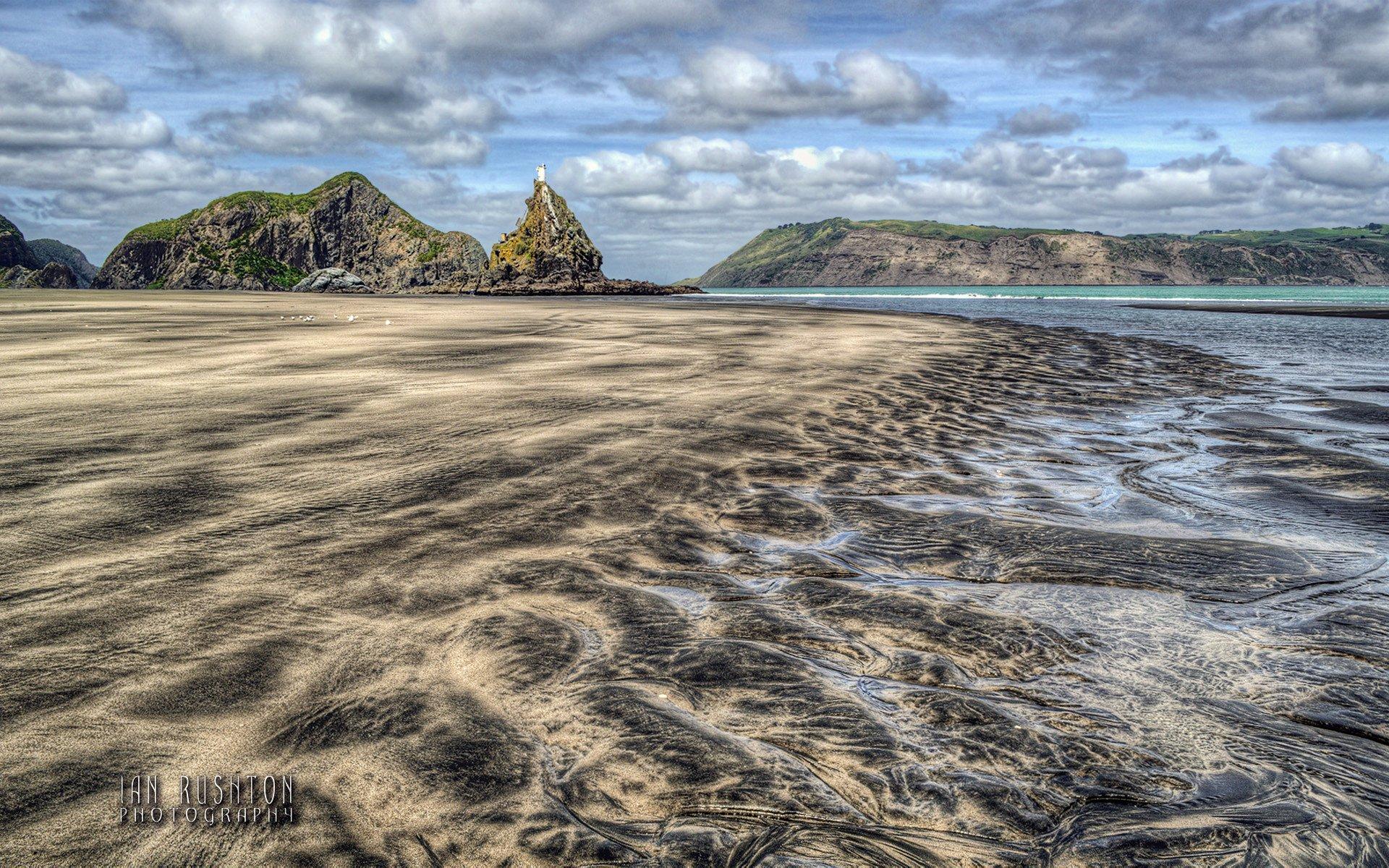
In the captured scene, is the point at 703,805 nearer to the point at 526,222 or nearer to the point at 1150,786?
the point at 1150,786

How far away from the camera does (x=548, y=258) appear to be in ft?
440

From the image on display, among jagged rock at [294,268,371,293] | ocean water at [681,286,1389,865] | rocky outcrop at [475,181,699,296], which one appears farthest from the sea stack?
ocean water at [681,286,1389,865]

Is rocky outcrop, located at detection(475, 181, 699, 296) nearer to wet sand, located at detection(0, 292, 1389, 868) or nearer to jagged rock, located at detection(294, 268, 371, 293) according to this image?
jagged rock, located at detection(294, 268, 371, 293)

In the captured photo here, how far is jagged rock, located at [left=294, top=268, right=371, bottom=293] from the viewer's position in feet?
417

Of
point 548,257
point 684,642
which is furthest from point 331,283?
point 684,642

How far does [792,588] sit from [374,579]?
95.9 inches

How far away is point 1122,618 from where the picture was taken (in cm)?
413

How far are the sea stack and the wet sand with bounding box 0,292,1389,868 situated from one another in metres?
118

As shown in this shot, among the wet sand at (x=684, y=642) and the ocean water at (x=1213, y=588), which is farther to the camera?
the ocean water at (x=1213, y=588)

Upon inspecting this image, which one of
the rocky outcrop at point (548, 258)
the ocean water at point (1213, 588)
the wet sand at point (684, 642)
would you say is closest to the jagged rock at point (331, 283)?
the rocky outcrop at point (548, 258)

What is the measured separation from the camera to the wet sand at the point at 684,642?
2414 millimetres

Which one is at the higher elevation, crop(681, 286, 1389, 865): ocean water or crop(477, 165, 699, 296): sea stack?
crop(477, 165, 699, 296): sea stack

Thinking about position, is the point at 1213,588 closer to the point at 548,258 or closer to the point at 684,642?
the point at 684,642

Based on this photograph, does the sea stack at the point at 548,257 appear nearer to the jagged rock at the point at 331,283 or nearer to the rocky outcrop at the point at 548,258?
the rocky outcrop at the point at 548,258
